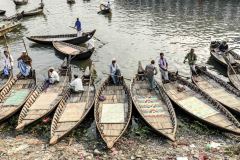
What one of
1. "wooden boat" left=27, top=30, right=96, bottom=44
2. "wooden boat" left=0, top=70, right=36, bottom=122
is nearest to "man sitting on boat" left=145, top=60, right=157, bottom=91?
"wooden boat" left=0, top=70, right=36, bottom=122

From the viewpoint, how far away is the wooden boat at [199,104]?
16109mm

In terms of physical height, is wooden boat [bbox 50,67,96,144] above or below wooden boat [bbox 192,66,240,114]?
above

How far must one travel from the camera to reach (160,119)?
1695 centimetres

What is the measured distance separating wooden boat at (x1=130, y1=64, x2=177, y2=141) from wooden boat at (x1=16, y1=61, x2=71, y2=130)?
15.0ft

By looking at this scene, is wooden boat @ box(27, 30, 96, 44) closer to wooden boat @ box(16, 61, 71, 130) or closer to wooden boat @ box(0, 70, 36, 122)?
→ wooden boat @ box(16, 61, 71, 130)

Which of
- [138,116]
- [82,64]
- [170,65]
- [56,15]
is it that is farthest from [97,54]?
[56,15]

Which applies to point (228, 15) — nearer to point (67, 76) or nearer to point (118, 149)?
point (67, 76)

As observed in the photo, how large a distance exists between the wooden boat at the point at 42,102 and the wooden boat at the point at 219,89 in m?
8.63

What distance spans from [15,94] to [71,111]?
4.54 meters

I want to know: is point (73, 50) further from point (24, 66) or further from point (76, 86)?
point (76, 86)

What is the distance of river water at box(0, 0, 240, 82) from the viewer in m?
28.5

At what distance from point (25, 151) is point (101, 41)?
18.6m

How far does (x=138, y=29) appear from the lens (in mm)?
36812

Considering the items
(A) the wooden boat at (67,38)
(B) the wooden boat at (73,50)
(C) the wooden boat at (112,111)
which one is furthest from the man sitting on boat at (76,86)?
(A) the wooden boat at (67,38)
